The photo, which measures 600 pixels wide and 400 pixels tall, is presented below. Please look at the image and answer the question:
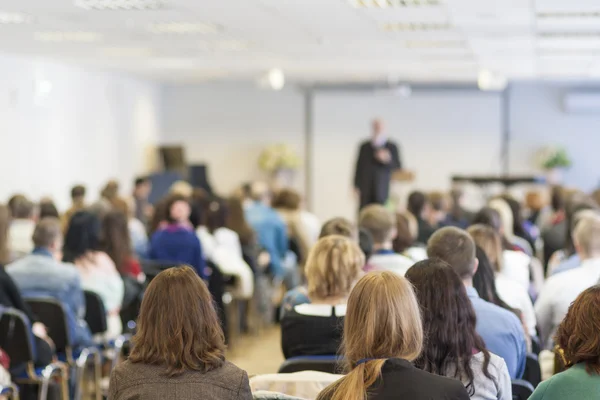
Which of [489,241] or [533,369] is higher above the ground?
[489,241]

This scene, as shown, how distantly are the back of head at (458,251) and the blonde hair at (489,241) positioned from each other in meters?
1.07

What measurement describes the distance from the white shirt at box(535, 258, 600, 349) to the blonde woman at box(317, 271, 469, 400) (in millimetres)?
2547

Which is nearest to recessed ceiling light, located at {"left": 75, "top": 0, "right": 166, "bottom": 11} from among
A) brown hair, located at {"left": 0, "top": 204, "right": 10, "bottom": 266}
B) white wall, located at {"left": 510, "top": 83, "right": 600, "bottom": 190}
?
brown hair, located at {"left": 0, "top": 204, "right": 10, "bottom": 266}

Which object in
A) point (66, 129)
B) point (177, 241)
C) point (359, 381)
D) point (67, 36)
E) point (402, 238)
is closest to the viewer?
point (359, 381)

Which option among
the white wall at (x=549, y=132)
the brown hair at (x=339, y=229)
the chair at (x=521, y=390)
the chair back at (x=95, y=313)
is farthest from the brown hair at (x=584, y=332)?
the white wall at (x=549, y=132)

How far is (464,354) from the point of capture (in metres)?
2.94

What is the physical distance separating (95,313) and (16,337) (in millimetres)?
1142

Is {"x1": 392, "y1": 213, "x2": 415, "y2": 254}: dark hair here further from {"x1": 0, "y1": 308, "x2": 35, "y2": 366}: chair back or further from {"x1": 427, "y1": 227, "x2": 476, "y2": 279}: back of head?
{"x1": 0, "y1": 308, "x2": 35, "y2": 366}: chair back

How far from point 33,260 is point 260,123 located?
481 inches

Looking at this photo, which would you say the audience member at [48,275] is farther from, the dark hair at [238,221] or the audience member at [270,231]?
the audience member at [270,231]

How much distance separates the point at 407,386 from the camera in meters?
2.30

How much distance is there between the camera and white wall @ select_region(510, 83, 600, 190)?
16359mm

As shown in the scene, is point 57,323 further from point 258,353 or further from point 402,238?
point 258,353

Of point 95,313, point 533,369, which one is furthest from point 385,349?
point 95,313
